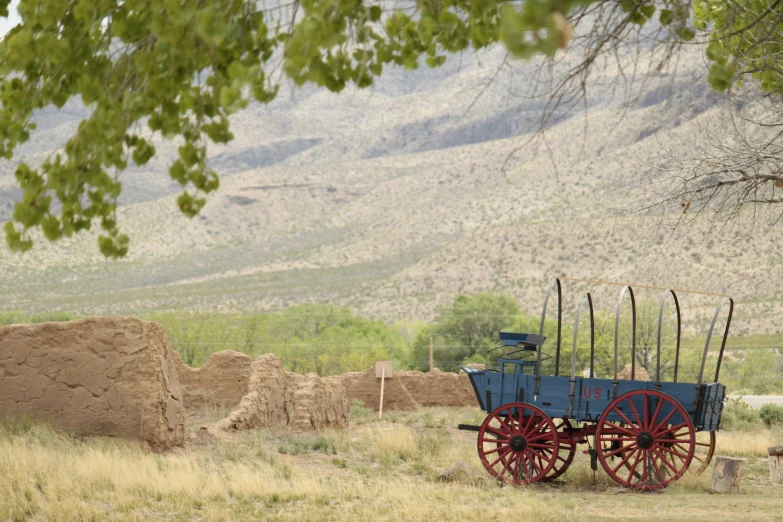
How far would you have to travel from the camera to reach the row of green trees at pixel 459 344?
37.6m

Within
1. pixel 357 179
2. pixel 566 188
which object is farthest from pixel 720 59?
pixel 357 179

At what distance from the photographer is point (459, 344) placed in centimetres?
4300

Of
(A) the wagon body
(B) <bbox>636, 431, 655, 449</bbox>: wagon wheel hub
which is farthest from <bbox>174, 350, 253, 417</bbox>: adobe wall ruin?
(B) <bbox>636, 431, 655, 449</bbox>: wagon wheel hub

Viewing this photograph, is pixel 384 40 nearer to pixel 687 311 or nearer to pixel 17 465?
pixel 17 465

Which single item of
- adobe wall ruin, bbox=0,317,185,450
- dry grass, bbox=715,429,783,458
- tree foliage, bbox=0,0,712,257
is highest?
tree foliage, bbox=0,0,712,257

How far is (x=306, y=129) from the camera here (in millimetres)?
169000

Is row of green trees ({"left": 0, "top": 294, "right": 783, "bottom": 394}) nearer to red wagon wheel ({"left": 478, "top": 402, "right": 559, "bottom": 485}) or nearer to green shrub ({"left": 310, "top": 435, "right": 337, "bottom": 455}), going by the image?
green shrub ({"left": 310, "top": 435, "right": 337, "bottom": 455})

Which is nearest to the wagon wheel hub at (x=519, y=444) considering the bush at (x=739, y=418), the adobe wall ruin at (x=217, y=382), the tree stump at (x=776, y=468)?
the tree stump at (x=776, y=468)

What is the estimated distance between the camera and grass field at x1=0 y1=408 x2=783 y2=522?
952 centimetres

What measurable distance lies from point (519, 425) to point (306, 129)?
522ft

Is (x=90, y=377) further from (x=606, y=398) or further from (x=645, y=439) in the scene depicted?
(x=645, y=439)

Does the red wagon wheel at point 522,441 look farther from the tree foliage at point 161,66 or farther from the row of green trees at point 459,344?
the row of green trees at point 459,344

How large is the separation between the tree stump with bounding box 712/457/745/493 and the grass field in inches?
10.0

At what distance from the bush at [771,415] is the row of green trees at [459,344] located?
1001cm
